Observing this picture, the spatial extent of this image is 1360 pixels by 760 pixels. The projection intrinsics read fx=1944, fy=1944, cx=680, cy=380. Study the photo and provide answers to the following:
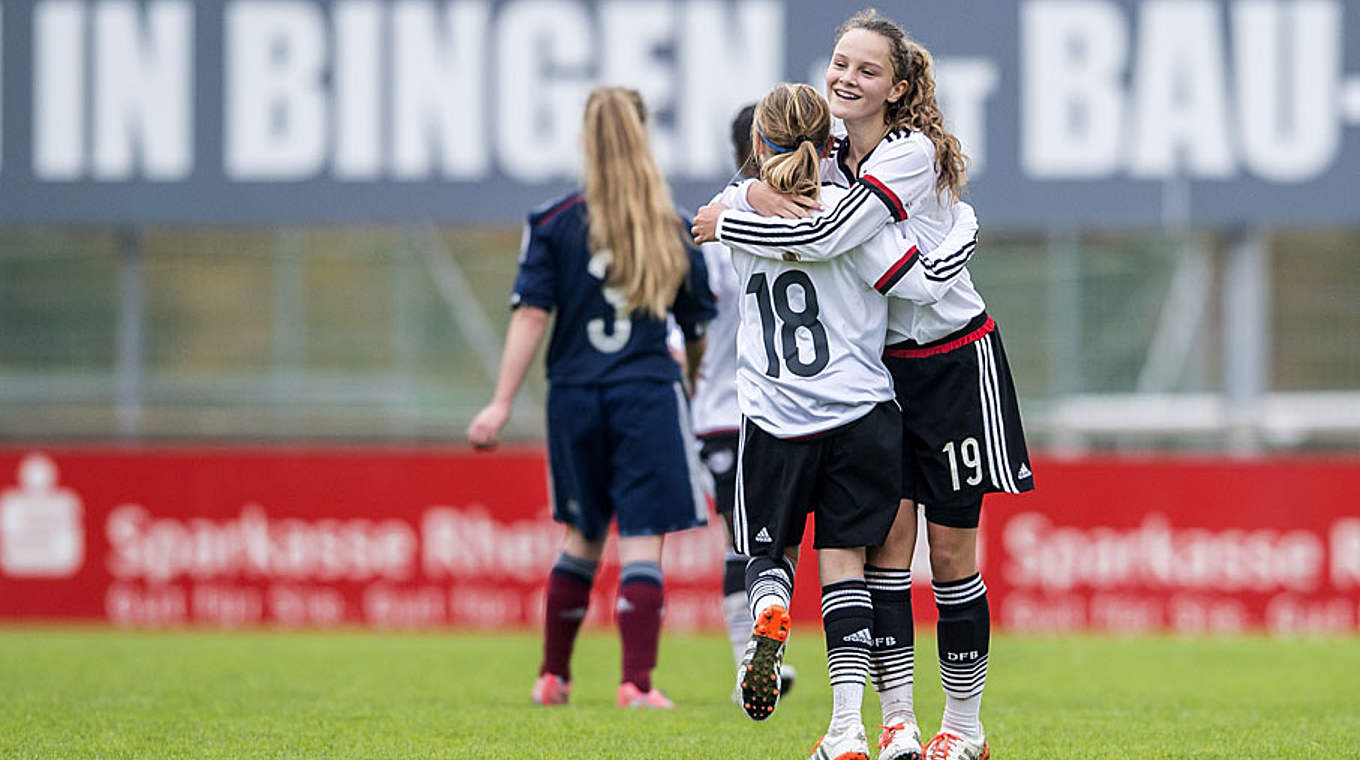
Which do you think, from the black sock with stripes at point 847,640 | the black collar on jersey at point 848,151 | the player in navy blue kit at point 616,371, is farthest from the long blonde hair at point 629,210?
the black sock with stripes at point 847,640

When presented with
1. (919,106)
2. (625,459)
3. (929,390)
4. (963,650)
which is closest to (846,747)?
(963,650)

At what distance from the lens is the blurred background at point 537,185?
40.1 ft

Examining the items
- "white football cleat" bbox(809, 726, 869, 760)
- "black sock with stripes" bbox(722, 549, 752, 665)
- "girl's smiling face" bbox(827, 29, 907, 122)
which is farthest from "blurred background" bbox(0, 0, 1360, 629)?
"white football cleat" bbox(809, 726, 869, 760)

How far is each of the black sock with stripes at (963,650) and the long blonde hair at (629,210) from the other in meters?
1.79

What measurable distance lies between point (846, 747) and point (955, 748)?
0.45 metres

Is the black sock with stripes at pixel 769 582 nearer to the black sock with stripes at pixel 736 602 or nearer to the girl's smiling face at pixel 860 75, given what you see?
the girl's smiling face at pixel 860 75

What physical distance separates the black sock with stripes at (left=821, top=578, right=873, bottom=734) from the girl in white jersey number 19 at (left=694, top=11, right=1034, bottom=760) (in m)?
0.17

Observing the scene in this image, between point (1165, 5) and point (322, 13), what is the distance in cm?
536

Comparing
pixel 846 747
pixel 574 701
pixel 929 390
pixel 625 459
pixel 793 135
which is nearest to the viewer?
pixel 846 747

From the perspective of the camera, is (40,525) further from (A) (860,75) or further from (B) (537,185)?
(A) (860,75)

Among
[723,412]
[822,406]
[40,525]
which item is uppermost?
[822,406]

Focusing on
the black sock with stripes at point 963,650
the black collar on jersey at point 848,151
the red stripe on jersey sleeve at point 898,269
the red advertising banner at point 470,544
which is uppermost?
the black collar on jersey at point 848,151

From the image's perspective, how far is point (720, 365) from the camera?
673 centimetres

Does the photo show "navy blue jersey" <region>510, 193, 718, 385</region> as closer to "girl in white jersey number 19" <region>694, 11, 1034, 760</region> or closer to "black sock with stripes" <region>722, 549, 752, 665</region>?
"black sock with stripes" <region>722, 549, 752, 665</region>
